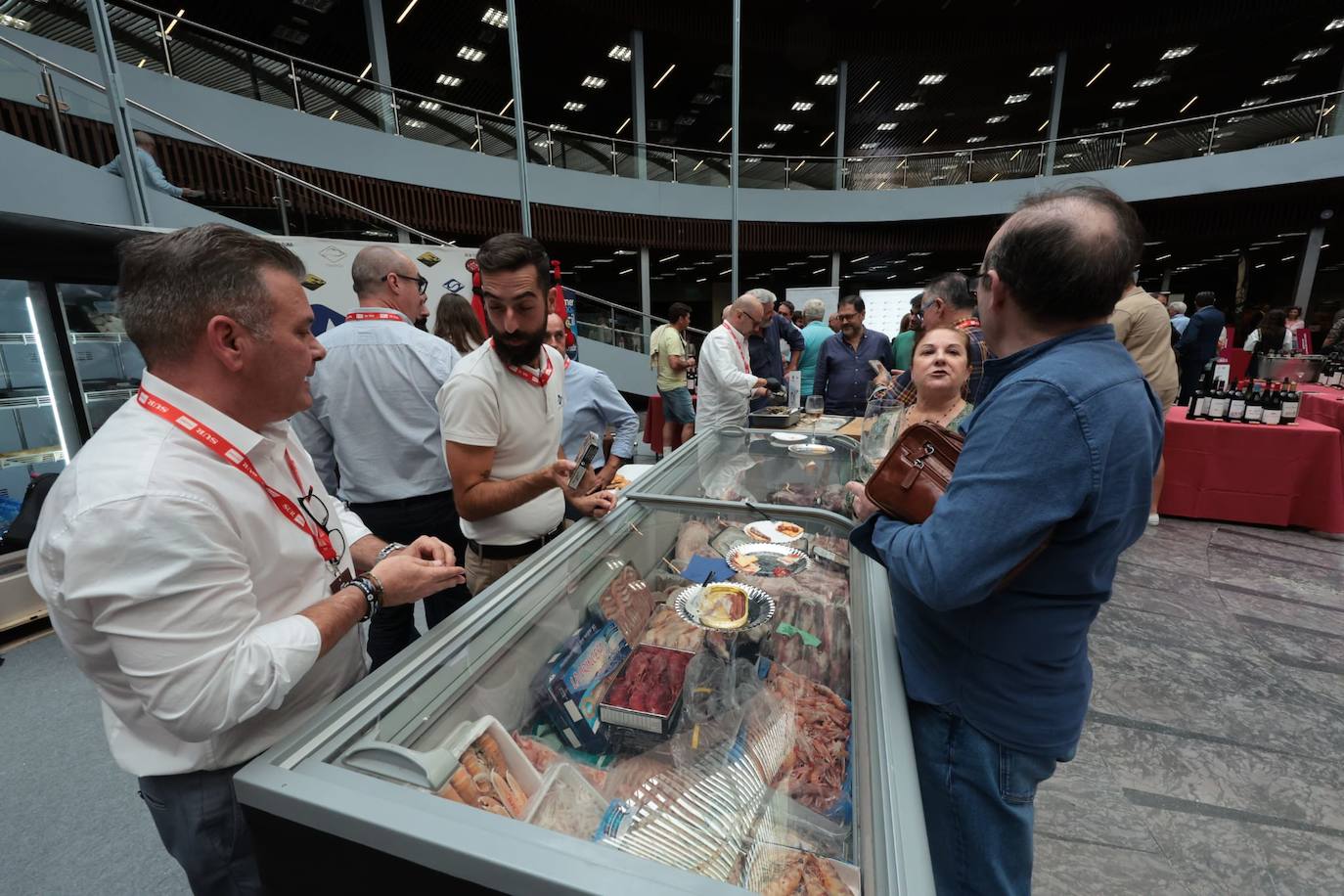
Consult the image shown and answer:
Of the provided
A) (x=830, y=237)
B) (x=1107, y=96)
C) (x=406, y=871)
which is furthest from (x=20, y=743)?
(x=1107, y=96)

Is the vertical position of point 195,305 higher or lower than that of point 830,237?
lower

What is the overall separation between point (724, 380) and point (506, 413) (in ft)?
8.00

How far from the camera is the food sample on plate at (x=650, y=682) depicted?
1172 millimetres

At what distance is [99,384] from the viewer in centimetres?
406

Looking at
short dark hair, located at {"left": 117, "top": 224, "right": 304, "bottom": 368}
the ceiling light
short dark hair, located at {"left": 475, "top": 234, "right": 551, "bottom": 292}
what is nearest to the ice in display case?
short dark hair, located at {"left": 117, "top": 224, "right": 304, "bottom": 368}

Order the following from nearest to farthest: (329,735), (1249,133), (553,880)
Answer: (553,880)
(329,735)
(1249,133)

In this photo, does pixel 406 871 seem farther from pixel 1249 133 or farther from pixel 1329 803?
pixel 1249 133

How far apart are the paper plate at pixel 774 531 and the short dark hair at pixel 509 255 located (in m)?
1.04

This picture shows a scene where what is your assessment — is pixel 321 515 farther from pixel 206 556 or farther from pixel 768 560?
pixel 768 560

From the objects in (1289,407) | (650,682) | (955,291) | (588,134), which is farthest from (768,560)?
(588,134)

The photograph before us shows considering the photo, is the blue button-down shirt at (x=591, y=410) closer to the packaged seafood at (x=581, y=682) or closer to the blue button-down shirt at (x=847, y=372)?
the packaged seafood at (x=581, y=682)

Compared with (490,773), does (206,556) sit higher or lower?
higher

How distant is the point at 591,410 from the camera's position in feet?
9.73

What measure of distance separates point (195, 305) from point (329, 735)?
72 cm
